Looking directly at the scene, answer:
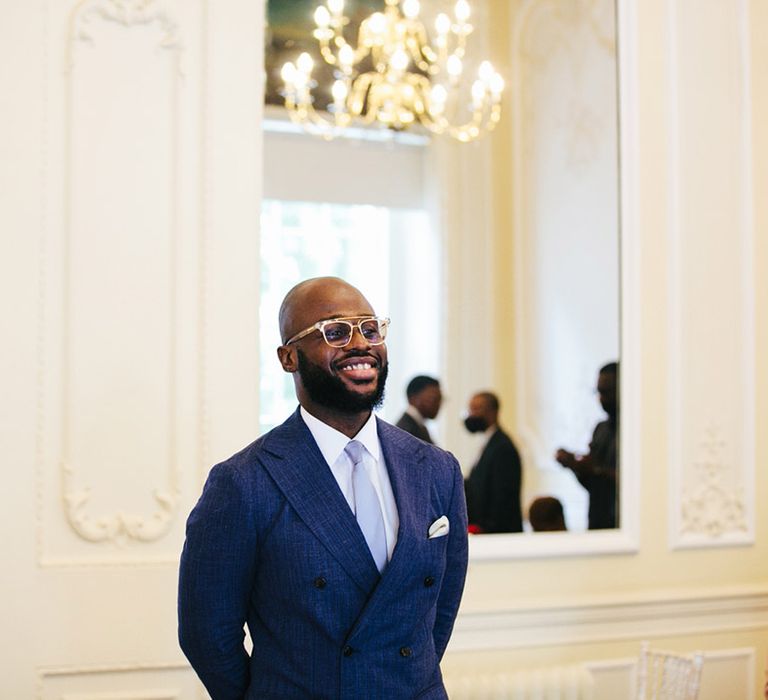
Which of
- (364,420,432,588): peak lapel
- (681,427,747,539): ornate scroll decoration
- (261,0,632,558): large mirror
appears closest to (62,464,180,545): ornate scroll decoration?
(261,0,632,558): large mirror

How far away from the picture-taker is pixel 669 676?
356 centimetres

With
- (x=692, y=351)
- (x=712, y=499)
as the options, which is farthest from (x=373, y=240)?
(x=712, y=499)

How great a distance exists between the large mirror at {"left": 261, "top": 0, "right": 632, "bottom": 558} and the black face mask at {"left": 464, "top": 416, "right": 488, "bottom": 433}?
0.04m

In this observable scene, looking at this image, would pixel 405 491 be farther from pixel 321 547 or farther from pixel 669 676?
pixel 669 676

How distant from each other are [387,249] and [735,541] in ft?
7.85

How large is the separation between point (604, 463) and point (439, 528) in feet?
7.21

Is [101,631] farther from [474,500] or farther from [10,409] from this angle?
[474,500]

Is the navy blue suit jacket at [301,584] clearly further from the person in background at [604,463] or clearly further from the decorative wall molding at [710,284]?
the decorative wall molding at [710,284]

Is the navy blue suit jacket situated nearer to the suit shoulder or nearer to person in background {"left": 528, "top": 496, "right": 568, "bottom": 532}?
the suit shoulder

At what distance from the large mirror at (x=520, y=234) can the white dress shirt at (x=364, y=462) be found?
2.02 m

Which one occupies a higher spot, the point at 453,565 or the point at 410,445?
the point at 410,445

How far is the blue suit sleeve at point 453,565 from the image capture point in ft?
8.05

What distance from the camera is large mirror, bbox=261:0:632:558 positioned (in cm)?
448

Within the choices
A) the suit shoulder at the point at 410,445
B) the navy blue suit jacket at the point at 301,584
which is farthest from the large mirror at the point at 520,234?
the navy blue suit jacket at the point at 301,584
